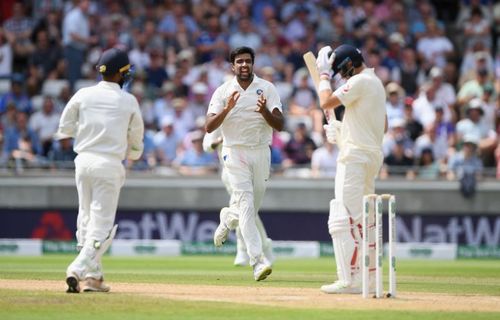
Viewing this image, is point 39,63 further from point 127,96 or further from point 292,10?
point 127,96

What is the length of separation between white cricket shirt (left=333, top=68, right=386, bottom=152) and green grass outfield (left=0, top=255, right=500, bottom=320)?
1333 millimetres

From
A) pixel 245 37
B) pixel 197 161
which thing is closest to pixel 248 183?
pixel 197 161

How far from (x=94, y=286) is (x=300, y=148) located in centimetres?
954

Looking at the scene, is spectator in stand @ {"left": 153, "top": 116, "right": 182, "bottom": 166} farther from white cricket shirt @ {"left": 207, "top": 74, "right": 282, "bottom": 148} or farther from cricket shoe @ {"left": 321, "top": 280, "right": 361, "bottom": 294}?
cricket shoe @ {"left": 321, "top": 280, "right": 361, "bottom": 294}

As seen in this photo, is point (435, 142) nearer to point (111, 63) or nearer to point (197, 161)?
point (197, 161)

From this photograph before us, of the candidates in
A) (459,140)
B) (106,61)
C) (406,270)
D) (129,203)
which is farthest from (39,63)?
(106,61)

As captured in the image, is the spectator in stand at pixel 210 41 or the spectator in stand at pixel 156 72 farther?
the spectator in stand at pixel 210 41

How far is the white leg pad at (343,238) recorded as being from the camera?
31.7 ft

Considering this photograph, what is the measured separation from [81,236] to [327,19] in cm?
1286

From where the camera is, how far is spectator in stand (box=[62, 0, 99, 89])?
2066cm

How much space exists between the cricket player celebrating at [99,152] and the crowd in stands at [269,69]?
8517 millimetres

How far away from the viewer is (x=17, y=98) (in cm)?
2016

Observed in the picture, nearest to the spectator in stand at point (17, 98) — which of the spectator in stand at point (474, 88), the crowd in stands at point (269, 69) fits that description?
the crowd in stands at point (269, 69)

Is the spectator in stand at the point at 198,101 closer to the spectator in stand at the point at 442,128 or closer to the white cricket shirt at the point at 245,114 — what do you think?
the spectator in stand at the point at 442,128
